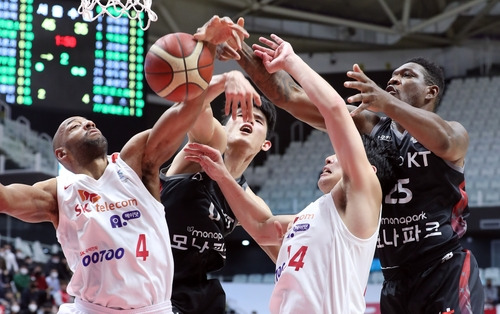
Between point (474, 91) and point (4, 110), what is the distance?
45.2 ft

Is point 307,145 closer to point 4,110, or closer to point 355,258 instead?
point 4,110

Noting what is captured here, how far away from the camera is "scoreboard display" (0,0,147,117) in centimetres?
1270

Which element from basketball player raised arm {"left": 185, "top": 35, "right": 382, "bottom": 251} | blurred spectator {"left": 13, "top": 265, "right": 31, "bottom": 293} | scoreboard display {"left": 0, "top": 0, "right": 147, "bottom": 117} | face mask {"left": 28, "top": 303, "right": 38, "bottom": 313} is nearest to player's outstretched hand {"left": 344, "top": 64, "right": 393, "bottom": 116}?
basketball player raised arm {"left": 185, "top": 35, "right": 382, "bottom": 251}

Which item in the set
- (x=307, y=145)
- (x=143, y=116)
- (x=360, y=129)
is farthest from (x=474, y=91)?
(x=360, y=129)

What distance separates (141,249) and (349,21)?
2011cm

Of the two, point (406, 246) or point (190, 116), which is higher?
point (190, 116)

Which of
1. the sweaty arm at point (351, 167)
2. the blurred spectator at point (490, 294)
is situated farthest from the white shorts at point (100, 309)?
the blurred spectator at point (490, 294)

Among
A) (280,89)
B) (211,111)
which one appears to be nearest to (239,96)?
(280,89)

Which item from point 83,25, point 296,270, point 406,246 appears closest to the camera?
point 296,270

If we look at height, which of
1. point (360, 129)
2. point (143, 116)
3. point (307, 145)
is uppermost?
point (360, 129)

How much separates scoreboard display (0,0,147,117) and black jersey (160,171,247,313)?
773 cm

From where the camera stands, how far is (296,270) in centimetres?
405

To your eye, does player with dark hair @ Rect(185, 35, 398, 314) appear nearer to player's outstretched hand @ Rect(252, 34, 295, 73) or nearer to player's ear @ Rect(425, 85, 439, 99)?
player's outstretched hand @ Rect(252, 34, 295, 73)

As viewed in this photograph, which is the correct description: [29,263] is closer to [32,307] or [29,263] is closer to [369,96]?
[32,307]
